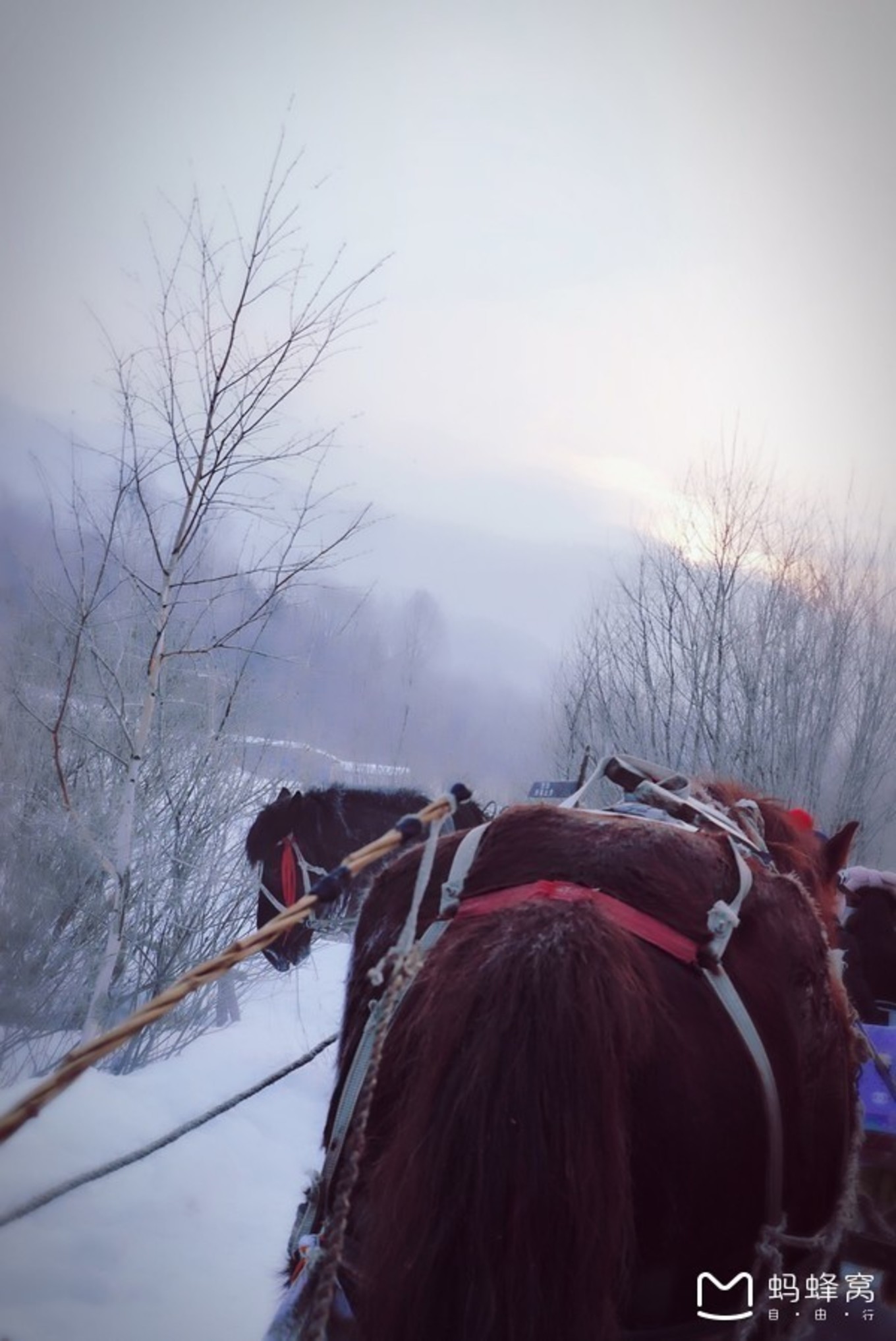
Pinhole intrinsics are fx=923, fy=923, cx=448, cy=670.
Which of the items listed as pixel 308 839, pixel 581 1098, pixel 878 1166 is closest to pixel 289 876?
pixel 308 839

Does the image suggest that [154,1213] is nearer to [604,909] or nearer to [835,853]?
[835,853]

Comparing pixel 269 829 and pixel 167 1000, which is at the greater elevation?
pixel 167 1000

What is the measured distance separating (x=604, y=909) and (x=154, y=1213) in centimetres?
298

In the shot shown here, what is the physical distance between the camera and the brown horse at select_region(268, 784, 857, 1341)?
3.92ft

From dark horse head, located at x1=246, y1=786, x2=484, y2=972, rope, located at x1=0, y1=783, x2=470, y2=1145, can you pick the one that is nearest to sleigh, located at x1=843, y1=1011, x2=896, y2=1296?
rope, located at x1=0, y1=783, x2=470, y2=1145

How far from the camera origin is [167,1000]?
106 centimetres

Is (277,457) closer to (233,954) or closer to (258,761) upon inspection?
(233,954)

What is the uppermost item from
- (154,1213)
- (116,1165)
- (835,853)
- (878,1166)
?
(835,853)

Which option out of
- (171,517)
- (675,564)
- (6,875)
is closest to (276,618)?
(171,517)

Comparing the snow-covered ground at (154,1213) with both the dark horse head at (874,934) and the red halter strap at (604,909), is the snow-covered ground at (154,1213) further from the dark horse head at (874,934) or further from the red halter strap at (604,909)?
the dark horse head at (874,934)

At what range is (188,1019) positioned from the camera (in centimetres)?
750

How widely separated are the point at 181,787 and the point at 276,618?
Answer: 2.24 meters

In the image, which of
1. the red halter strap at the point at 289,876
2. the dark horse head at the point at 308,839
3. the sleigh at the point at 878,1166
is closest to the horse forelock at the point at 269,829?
the dark horse head at the point at 308,839

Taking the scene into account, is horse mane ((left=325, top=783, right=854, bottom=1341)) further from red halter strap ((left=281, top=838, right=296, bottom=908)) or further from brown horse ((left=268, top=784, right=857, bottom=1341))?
red halter strap ((left=281, top=838, right=296, bottom=908))
